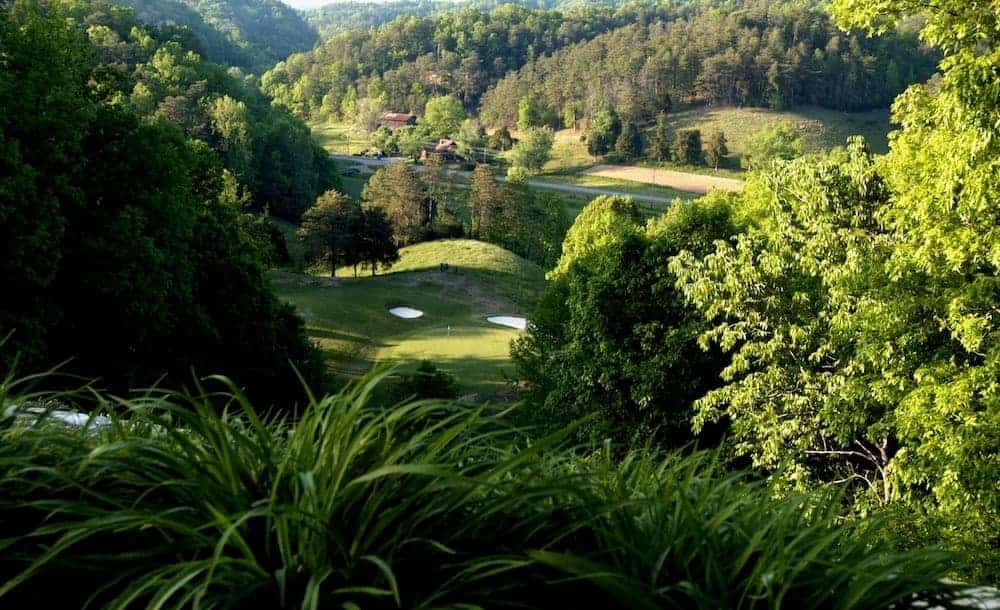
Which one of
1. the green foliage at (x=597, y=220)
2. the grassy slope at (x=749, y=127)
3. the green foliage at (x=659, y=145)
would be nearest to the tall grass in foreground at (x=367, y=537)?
the green foliage at (x=597, y=220)

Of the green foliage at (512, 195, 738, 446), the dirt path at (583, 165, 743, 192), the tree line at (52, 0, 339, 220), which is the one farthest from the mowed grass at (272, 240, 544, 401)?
the dirt path at (583, 165, 743, 192)

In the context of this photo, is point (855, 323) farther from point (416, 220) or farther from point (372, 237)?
point (416, 220)

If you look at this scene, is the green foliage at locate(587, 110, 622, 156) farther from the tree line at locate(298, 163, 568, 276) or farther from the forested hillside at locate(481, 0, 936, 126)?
the tree line at locate(298, 163, 568, 276)

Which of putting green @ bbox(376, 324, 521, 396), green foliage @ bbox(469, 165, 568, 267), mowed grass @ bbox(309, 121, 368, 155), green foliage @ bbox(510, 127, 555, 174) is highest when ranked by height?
mowed grass @ bbox(309, 121, 368, 155)

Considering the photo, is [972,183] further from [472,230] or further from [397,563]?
[472,230]

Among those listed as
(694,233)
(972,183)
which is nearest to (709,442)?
(694,233)

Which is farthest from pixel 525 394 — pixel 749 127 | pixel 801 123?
pixel 801 123
